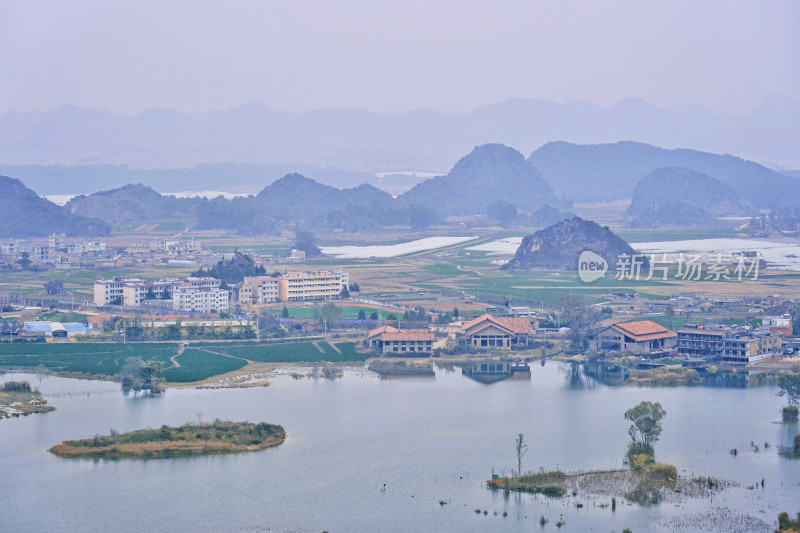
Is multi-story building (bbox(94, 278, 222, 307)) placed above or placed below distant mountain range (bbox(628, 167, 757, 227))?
below

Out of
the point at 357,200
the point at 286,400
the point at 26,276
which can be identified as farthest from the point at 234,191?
the point at 286,400

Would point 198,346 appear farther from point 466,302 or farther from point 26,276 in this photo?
point 26,276

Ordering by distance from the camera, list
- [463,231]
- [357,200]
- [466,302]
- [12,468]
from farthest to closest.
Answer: [357,200]
[463,231]
[466,302]
[12,468]

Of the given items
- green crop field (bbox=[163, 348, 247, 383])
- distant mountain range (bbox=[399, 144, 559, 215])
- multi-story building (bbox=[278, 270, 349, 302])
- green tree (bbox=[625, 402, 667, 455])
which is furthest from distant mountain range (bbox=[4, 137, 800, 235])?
green tree (bbox=[625, 402, 667, 455])

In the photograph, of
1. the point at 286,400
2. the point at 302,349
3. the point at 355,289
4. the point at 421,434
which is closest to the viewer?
the point at 421,434

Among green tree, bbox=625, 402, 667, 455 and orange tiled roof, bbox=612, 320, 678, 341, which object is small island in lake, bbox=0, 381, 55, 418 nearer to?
green tree, bbox=625, 402, 667, 455

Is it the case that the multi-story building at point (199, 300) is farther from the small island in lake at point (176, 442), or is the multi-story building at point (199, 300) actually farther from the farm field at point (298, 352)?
the small island in lake at point (176, 442)

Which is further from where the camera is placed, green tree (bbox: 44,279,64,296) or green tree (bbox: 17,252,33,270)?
green tree (bbox: 17,252,33,270)
